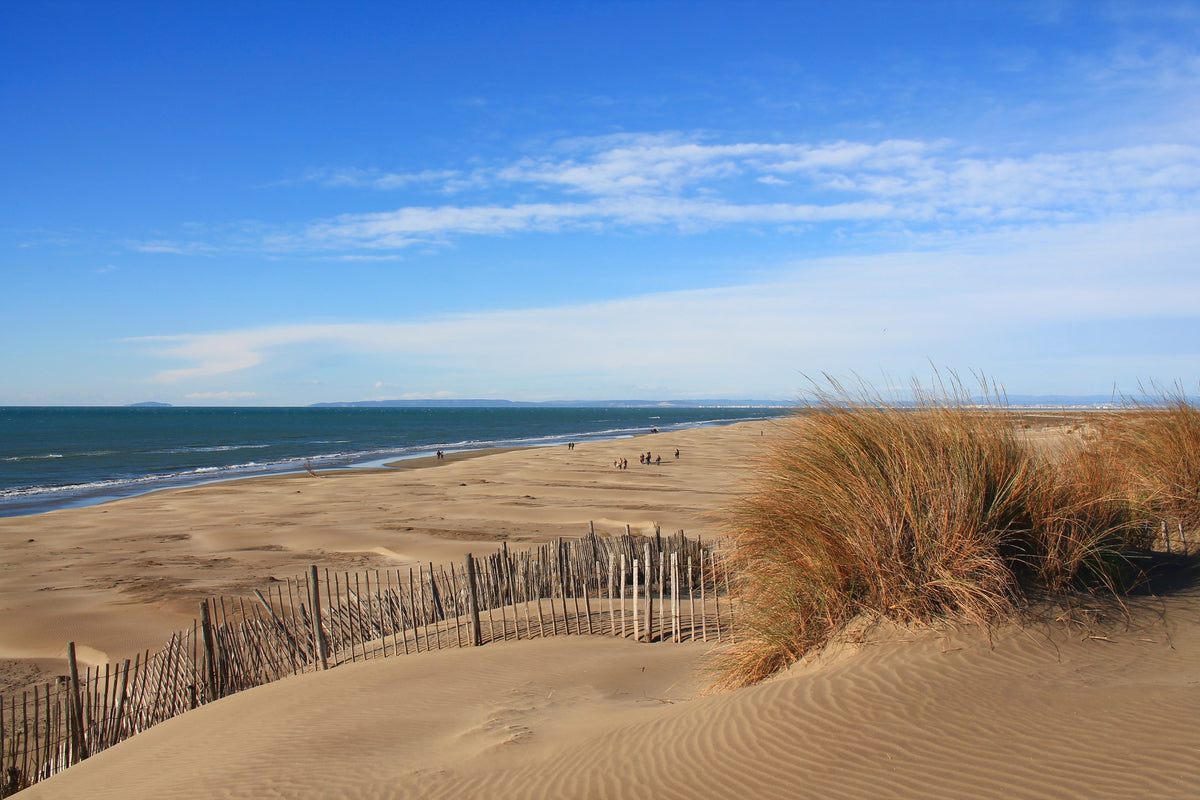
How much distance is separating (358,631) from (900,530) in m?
6.48

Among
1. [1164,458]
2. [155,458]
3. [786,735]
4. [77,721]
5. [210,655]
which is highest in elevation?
[1164,458]

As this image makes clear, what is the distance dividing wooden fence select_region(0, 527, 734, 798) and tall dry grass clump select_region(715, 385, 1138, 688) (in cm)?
117

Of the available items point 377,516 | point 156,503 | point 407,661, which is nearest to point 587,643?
point 407,661

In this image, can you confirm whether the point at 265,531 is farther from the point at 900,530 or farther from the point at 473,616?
the point at 900,530

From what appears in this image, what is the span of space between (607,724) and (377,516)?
1563cm

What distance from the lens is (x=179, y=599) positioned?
10977mm

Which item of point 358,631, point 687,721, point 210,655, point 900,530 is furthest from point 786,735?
point 358,631

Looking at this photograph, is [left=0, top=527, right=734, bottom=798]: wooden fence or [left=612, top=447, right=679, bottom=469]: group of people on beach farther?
[left=612, top=447, right=679, bottom=469]: group of people on beach

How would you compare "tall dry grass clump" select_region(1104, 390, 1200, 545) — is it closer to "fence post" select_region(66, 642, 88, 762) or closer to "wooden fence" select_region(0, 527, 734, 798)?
"wooden fence" select_region(0, 527, 734, 798)

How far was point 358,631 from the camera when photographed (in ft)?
28.1

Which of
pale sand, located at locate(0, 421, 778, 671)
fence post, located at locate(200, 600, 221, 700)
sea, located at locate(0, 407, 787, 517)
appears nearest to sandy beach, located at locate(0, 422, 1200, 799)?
pale sand, located at locate(0, 421, 778, 671)

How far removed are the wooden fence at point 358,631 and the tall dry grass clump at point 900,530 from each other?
1174 millimetres

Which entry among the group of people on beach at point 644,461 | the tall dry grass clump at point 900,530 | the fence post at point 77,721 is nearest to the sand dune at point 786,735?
the tall dry grass clump at point 900,530

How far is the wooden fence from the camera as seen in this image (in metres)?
6.36
